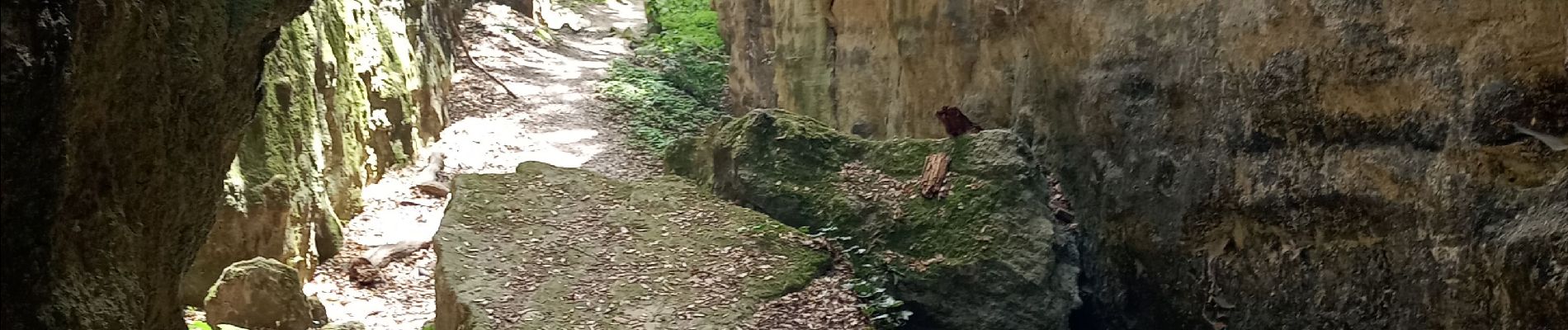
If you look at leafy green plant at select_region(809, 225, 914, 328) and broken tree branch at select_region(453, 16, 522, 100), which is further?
broken tree branch at select_region(453, 16, 522, 100)

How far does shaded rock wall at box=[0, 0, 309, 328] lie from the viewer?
2.38 metres

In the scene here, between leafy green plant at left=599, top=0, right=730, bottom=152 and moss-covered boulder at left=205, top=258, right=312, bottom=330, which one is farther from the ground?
leafy green plant at left=599, top=0, right=730, bottom=152

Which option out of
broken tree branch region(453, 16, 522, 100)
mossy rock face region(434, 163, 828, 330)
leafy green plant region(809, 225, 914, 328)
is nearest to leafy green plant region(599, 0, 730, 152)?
broken tree branch region(453, 16, 522, 100)

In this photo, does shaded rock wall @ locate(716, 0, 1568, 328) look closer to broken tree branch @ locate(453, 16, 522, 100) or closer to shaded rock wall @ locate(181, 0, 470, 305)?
shaded rock wall @ locate(181, 0, 470, 305)

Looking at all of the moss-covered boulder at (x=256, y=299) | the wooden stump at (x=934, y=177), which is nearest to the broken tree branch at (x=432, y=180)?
the moss-covered boulder at (x=256, y=299)

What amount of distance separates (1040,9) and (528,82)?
11164 millimetres

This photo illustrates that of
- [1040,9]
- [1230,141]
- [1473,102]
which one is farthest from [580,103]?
[1473,102]

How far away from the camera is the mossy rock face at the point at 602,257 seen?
650 centimetres

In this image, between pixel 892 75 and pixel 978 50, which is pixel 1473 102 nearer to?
pixel 978 50

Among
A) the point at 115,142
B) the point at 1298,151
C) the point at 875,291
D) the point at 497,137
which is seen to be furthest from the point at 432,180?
the point at 1298,151

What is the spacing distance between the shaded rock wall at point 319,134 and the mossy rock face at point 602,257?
1.28 meters

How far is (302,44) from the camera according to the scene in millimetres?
8547

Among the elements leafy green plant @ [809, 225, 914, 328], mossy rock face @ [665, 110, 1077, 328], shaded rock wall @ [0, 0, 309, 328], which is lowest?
leafy green plant @ [809, 225, 914, 328]

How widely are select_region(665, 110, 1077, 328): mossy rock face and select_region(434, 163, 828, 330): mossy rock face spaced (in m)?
0.35
